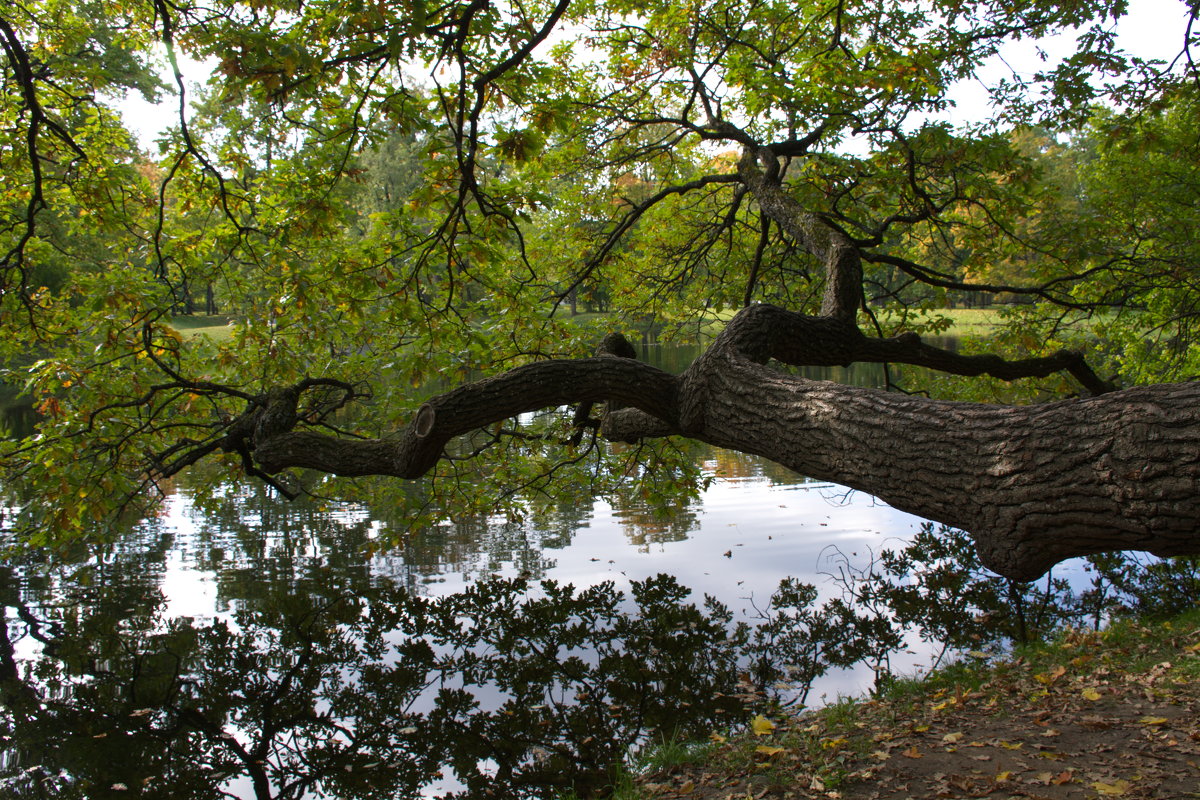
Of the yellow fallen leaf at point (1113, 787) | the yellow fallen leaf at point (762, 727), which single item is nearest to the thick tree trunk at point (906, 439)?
the yellow fallen leaf at point (1113, 787)

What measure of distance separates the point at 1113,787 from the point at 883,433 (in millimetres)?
2750

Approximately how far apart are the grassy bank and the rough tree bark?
232cm

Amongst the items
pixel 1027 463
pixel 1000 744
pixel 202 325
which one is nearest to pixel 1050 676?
pixel 1000 744

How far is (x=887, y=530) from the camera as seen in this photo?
42.4 ft

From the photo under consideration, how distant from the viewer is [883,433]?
8.83ft

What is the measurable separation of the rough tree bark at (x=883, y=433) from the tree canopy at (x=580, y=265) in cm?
1

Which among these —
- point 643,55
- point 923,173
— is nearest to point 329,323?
point 643,55

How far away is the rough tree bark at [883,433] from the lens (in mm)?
1938

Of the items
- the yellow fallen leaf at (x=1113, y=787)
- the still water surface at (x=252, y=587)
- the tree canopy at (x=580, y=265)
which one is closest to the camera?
the tree canopy at (x=580, y=265)

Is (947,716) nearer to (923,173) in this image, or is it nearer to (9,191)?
(923,173)

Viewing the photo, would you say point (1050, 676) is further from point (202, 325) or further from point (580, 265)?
point (202, 325)

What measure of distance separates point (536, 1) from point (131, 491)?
20.6 ft

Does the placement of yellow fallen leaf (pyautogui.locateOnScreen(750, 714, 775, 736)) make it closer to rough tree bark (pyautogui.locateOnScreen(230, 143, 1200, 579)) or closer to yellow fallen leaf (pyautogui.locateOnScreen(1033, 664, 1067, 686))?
yellow fallen leaf (pyautogui.locateOnScreen(1033, 664, 1067, 686))

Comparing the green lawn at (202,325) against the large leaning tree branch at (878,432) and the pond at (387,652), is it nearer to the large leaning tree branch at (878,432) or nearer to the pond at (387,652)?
the pond at (387,652)
